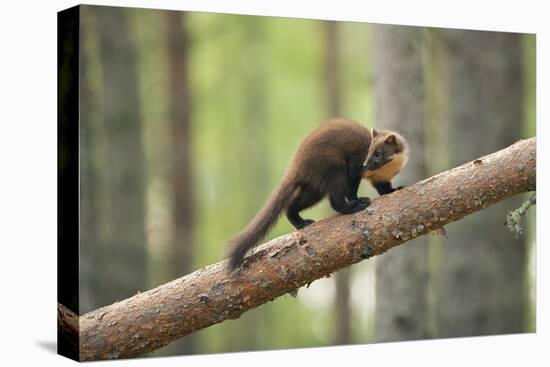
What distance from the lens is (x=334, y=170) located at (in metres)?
6.40

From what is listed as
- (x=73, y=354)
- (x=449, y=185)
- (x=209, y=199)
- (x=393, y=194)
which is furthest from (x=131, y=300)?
(x=209, y=199)

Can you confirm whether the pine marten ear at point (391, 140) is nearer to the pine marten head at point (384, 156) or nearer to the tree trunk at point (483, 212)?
the pine marten head at point (384, 156)

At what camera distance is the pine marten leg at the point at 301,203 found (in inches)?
255

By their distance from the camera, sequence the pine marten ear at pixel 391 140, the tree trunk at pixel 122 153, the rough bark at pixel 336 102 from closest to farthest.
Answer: the pine marten ear at pixel 391 140 < the tree trunk at pixel 122 153 < the rough bark at pixel 336 102

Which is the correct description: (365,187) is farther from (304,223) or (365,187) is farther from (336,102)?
(304,223)

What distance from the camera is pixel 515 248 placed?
9047mm

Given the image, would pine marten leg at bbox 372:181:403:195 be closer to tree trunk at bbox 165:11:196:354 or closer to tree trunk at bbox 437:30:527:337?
tree trunk at bbox 437:30:527:337

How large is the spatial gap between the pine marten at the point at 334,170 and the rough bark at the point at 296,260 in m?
0.27

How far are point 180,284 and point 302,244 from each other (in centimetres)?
93

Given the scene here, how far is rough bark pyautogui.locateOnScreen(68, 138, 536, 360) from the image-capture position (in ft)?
19.0

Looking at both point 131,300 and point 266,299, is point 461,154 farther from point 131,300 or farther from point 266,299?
point 131,300

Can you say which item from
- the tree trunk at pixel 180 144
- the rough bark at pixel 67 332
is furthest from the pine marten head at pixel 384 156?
the tree trunk at pixel 180 144

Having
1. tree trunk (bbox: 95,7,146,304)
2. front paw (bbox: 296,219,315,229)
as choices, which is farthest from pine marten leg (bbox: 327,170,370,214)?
tree trunk (bbox: 95,7,146,304)

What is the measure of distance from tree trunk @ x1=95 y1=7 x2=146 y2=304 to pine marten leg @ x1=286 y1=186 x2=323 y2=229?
9.12ft
